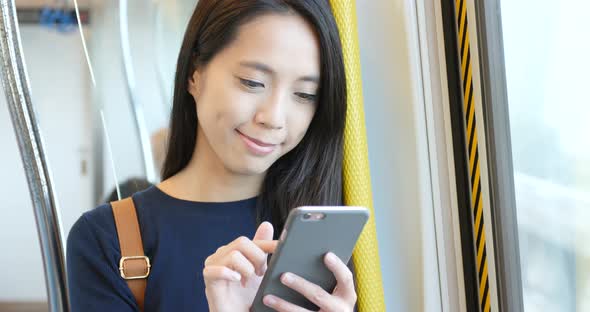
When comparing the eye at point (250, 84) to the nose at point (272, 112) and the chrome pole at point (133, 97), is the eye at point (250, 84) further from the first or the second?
the chrome pole at point (133, 97)

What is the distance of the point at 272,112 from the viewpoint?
1498mm

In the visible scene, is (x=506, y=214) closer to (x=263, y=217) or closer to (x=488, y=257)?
(x=488, y=257)

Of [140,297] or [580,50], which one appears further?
[580,50]

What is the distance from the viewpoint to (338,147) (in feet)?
5.65

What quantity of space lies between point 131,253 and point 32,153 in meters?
0.28

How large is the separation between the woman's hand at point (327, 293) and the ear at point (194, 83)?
49 centimetres

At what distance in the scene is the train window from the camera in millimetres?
1799

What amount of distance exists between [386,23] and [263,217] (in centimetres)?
64

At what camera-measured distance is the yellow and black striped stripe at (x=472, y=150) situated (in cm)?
196

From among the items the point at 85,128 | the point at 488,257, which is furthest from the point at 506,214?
the point at 85,128

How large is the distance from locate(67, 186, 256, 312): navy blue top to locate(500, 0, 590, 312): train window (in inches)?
28.6

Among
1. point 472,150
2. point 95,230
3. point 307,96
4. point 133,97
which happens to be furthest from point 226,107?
point 133,97

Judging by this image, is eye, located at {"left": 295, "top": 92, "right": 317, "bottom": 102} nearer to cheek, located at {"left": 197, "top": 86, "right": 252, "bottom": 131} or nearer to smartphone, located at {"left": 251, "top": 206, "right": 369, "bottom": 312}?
cheek, located at {"left": 197, "top": 86, "right": 252, "bottom": 131}

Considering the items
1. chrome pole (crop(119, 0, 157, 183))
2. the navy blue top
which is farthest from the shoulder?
chrome pole (crop(119, 0, 157, 183))
